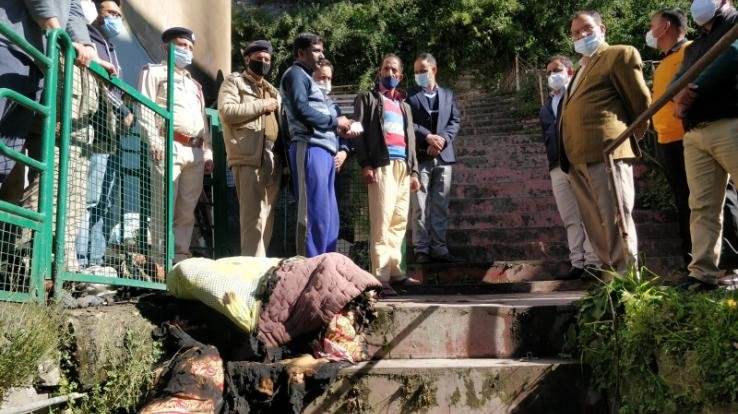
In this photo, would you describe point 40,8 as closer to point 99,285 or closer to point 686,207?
point 99,285

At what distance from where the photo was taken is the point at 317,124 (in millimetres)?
4512

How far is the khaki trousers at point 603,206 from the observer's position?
389 centimetres

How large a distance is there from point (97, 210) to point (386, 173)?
2.12 meters

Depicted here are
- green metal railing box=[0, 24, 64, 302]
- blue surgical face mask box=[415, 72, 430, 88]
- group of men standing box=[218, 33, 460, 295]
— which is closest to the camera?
green metal railing box=[0, 24, 64, 302]

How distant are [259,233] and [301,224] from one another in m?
0.46

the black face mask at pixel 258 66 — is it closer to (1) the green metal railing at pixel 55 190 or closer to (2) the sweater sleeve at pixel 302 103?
(2) the sweater sleeve at pixel 302 103

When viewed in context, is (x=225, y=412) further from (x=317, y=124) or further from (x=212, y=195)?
(x=212, y=195)

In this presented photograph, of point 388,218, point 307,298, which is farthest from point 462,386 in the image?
point 388,218

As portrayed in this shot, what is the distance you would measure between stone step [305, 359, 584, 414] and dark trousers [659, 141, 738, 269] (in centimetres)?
171

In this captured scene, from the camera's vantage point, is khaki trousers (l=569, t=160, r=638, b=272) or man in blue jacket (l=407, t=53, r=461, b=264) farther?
man in blue jacket (l=407, t=53, r=461, b=264)

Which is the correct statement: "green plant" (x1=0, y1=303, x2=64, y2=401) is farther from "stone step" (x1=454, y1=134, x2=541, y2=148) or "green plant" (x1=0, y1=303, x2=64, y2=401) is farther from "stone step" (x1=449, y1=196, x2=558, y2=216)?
"stone step" (x1=454, y1=134, x2=541, y2=148)

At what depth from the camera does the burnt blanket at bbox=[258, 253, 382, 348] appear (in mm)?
3248

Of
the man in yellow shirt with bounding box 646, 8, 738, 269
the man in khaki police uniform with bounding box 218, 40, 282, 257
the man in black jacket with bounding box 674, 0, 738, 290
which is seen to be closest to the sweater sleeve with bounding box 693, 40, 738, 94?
the man in black jacket with bounding box 674, 0, 738, 290

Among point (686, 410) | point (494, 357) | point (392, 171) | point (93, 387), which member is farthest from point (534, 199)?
point (93, 387)
